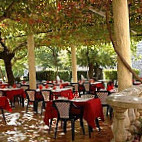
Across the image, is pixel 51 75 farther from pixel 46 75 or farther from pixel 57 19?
pixel 57 19

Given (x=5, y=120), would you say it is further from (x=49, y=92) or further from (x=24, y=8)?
(x=24, y=8)

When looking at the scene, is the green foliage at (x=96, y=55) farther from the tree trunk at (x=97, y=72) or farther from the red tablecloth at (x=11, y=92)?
the red tablecloth at (x=11, y=92)

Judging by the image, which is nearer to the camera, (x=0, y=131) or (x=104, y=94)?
(x=0, y=131)

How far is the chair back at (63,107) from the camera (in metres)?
6.06

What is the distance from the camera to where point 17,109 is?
33.9ft

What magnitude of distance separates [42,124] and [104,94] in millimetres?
1794

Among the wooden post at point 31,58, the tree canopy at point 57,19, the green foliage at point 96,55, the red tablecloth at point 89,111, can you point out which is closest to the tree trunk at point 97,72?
the green foliage at point 96,55

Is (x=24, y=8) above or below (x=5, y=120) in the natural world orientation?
above

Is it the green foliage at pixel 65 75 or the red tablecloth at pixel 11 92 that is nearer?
the red tablecloth at pixel 11 92

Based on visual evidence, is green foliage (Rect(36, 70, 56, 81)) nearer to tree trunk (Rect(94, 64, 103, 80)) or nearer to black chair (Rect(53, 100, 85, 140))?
tree trunk (Rect(94, 64, 103, 80))

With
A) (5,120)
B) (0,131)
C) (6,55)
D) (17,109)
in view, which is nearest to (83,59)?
(6,55)

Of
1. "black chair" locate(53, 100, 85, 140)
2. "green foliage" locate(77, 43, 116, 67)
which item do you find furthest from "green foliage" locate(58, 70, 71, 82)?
"black chair" locate(53, 100, 85, 140)

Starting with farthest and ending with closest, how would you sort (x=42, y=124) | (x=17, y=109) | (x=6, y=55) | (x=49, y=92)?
(x=6, y=55) < (x=17, y=109) < (x=49, y=92) < (x=42, y=124)

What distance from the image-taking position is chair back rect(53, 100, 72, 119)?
19.9ft
